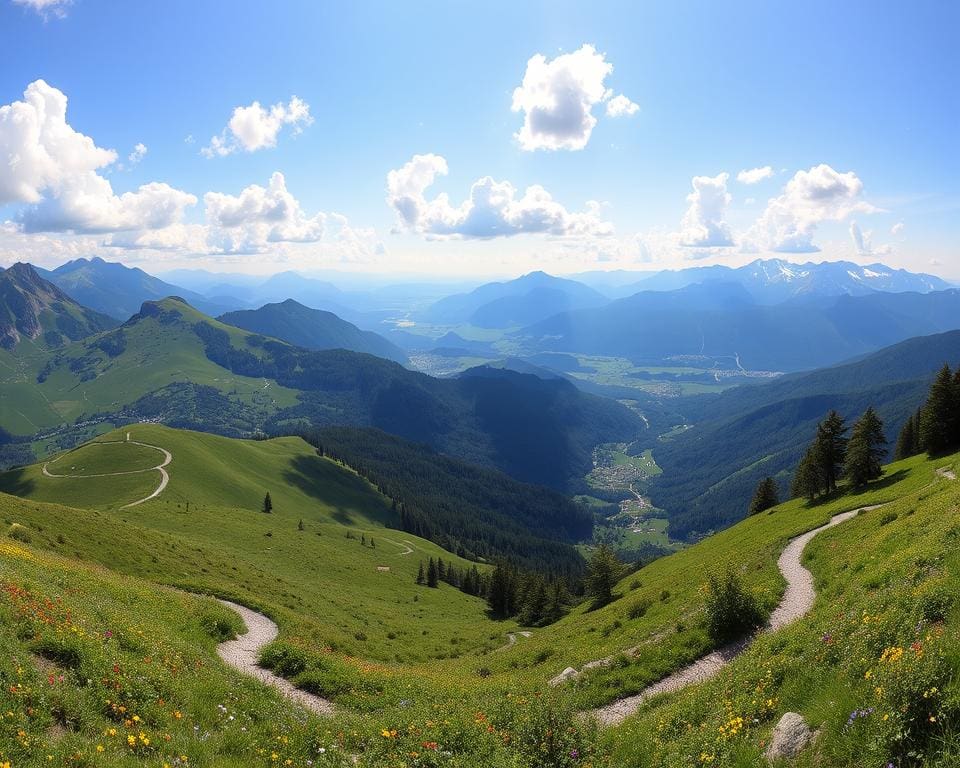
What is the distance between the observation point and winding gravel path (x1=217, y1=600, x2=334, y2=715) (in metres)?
19.1

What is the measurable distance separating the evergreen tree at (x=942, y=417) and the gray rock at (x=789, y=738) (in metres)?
72.7

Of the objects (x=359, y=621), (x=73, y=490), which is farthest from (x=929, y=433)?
(x=73, y=490)

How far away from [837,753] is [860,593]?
11.4 meters

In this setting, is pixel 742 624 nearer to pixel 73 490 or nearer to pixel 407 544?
pixel 407 544

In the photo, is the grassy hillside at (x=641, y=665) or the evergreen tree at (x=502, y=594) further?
the evergreen tree at (x=502, y=594)

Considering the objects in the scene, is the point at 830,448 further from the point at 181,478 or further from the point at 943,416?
the point at 181,478

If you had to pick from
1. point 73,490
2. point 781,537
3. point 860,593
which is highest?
point 860,593

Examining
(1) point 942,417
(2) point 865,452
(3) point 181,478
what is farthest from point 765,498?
(3) point 181,478

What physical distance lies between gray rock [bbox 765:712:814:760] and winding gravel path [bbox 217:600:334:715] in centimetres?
1430

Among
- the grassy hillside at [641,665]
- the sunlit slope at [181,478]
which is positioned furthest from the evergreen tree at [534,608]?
the sunlit slope at [181,478]

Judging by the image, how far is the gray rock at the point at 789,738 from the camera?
401 inches

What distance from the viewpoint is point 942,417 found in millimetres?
63750

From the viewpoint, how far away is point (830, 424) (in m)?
64.7

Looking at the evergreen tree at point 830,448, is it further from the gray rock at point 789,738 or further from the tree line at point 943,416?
the gray rock at point 789,738
